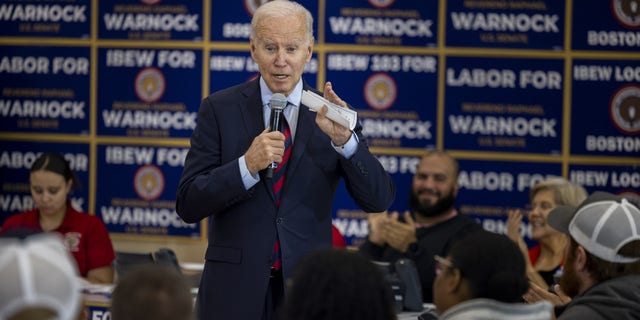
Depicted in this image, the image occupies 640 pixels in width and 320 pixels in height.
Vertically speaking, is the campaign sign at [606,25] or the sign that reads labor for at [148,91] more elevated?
the campaign sign at [606,25]

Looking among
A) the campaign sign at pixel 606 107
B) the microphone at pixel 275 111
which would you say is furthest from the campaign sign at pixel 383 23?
the microphone at pixel 275 111

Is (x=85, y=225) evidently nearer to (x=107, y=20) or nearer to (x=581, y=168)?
(x=107, y=20)

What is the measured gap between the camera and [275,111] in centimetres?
280

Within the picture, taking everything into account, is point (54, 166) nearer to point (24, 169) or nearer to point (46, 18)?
point (24, 169)

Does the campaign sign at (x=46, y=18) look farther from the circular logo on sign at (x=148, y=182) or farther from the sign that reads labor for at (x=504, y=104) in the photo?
the sign that reads labor for at (x=504, y=104)

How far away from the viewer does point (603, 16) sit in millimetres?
5801

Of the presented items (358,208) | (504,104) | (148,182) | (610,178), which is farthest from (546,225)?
(148,182)

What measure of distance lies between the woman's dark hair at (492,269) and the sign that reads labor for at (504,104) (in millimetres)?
3743

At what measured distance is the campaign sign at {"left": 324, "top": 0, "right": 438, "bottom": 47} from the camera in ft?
19.6

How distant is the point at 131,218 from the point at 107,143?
21.0 inches

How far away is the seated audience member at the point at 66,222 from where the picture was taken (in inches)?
204

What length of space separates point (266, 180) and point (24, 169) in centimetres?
412

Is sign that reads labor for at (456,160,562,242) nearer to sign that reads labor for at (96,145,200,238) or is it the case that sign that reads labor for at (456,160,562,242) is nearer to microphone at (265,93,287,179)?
sign that reads labor for at (96,145,200,238)

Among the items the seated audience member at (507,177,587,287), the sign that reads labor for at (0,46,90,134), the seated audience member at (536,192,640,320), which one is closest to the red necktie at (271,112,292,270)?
the seated audience member at (536,192,640,320)
